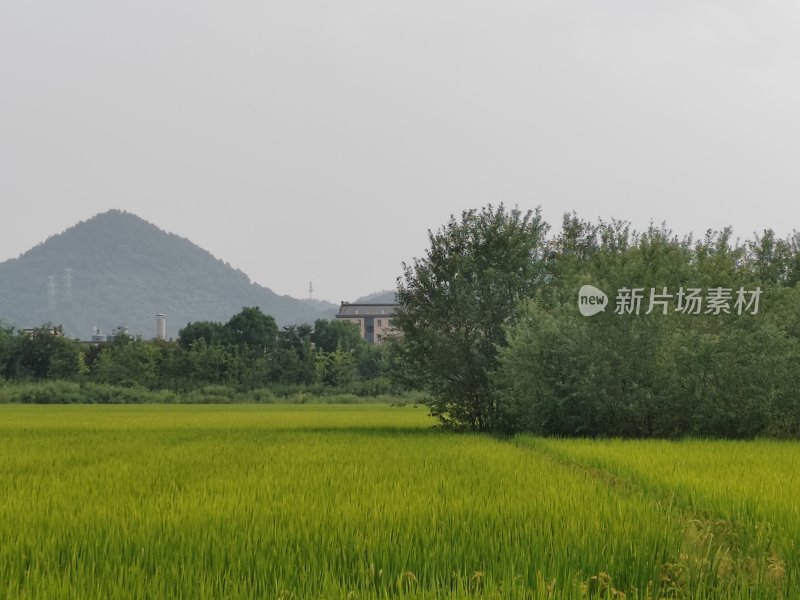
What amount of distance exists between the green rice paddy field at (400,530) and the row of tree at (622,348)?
8.20 meters

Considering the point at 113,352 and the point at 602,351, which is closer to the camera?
the point at 602,351

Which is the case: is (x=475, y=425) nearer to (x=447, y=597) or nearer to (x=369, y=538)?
(x=369, y=538)

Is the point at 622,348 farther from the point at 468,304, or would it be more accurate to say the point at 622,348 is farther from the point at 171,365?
the point at 171,365

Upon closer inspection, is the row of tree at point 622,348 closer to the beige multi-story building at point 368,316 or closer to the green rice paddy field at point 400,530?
the green rice paddy field at point 400,530

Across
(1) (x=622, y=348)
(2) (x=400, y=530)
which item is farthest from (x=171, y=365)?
(2) (x=400, y=530)

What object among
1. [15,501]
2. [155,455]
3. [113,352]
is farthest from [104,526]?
[113,352]

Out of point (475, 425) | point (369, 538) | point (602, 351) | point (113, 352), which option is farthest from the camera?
point (113, 352)

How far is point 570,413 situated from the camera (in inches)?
844

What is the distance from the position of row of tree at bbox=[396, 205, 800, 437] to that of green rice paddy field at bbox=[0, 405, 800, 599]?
26.9ft

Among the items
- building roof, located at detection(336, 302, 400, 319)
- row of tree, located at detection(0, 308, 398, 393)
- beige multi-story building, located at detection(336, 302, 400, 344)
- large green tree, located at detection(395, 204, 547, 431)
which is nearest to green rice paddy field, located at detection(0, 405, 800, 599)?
large green tree, located at detection(395, 204, 547, 431)

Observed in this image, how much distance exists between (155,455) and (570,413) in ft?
37.4

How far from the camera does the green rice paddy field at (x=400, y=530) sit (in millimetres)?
5070

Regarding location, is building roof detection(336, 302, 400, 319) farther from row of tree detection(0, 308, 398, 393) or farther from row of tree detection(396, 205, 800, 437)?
row of tree detection(396, 205, 800, 437)

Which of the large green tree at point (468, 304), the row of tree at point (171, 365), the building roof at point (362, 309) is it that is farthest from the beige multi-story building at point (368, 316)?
the large green tree at point (468, 304)
